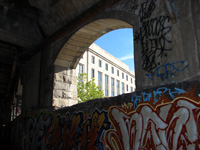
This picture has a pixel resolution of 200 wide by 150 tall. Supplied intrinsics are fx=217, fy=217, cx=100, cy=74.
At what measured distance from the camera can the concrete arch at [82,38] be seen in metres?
8.43

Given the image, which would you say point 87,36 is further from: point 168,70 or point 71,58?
point 168,70

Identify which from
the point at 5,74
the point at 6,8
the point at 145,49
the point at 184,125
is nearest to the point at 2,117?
the point at 5,74

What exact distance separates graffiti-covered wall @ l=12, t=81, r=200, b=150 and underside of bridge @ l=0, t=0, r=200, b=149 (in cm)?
80

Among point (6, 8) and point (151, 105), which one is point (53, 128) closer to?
point (151, 105)

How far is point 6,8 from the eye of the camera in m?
10.2

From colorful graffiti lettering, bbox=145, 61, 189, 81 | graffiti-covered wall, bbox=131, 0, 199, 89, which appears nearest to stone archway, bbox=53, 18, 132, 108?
graffiti-covered wall, bbox=131, 0, 199, 89

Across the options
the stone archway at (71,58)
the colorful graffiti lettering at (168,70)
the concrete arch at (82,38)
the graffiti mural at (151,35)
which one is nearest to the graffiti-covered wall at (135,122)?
the colorful graffiti lettering at (168,70)

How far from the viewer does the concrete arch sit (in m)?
8.43

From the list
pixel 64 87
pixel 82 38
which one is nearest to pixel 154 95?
pixel 82 38

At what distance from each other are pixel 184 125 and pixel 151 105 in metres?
0.90

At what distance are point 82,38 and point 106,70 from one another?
38.3m

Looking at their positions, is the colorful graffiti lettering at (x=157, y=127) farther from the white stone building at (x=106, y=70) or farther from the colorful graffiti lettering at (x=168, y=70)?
the white stone building at (x=106, y=70)

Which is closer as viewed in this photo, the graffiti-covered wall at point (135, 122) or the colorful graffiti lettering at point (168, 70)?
the graffiti-covered wall at point (135, 122)

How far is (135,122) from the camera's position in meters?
5.38
